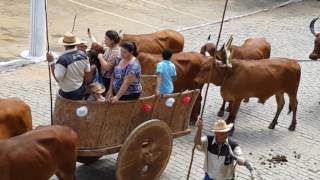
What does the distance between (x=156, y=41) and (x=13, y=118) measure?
481cm

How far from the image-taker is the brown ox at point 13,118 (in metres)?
7.95

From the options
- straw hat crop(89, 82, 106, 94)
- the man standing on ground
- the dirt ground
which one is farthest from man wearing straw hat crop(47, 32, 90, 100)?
the dirt ground

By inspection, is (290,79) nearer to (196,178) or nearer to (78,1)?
(196,178)

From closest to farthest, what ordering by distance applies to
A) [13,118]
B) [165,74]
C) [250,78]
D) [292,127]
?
1. [13,118]
2. [165,74]
3. [250,78]
4. [292,127]

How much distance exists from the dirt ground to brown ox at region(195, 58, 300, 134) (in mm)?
5645

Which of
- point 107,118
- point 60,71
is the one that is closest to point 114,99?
point 107,118

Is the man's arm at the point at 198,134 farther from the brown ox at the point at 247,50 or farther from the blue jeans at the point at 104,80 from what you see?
the brown ox at the point at 247,50

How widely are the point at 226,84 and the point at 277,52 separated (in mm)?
6375

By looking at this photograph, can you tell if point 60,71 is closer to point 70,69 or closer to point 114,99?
point 70,69

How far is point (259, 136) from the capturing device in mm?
10695

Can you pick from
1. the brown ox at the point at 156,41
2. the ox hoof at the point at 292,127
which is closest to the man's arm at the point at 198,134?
the ox hoof at the point at 292,127

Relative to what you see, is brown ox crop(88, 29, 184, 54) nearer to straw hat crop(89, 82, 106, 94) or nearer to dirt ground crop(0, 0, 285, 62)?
dirt ground crop(0, 0, 285, 62)

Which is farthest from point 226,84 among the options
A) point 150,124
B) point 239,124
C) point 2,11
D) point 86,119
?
point 2,11

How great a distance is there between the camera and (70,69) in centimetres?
761
